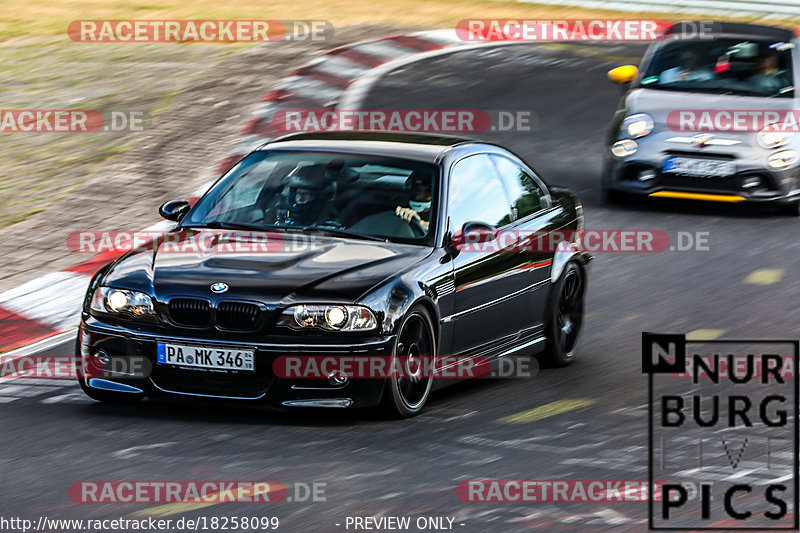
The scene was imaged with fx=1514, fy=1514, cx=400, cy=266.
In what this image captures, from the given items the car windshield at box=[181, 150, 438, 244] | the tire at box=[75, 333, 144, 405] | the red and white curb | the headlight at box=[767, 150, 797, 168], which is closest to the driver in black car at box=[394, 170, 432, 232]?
the car windshield at box=[181, 150, 438, 244]

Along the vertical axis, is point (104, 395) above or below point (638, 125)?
below

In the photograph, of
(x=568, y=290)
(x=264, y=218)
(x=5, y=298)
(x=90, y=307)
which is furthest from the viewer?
(x=5, y=298)

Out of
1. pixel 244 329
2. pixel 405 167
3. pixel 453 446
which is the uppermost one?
pixel 405 167

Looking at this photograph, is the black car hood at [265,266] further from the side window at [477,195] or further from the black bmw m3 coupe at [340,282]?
the side window at [477,195]

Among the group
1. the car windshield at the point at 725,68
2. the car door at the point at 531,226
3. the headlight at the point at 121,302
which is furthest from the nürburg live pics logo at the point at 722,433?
the car windshield at the point at 725,68

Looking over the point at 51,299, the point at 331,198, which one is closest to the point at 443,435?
the point at 331,198

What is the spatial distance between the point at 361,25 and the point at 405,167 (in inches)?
540

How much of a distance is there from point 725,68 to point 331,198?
24.2 feet

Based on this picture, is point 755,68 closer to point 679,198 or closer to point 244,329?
point 679,198

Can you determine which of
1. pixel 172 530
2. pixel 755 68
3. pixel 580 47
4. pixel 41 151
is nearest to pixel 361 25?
pixel 580 47

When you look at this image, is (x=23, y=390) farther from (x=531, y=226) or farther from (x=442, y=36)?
(x=442, y=36)

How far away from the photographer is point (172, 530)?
18.9ft

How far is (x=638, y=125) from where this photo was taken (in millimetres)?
14094

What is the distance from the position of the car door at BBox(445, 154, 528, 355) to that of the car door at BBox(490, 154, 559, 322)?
0.08m
